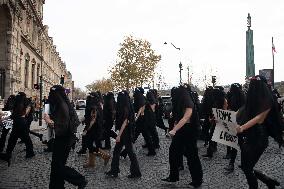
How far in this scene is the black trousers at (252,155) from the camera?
18.9ft

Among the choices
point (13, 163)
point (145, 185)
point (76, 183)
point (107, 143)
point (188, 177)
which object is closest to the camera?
point (76, 183)

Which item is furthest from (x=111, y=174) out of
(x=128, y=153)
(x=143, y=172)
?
(x=143, y=172)

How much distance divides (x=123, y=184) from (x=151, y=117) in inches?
189

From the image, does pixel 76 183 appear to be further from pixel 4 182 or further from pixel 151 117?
pixel 151 117

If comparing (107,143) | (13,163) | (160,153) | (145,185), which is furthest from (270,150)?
(13,163)

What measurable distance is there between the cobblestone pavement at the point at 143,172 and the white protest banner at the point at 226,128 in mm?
777

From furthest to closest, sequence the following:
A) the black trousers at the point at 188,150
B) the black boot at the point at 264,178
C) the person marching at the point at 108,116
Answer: the person marching at the point at 108,116 → the black trousers at the point at 188,150 → the black boot at the point at 264,178

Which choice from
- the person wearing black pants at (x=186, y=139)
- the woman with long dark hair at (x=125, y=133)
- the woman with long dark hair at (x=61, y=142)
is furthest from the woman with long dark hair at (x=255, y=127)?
the woman with long dark hair at (x=125, y=133)

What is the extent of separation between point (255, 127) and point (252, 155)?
40 cm

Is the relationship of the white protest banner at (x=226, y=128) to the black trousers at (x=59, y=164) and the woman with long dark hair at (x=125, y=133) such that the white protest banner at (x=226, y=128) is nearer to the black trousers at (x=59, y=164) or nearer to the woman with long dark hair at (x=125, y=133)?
the woman with long dark hair at (x=125, y=133)

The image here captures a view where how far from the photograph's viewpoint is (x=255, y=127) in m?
5.84

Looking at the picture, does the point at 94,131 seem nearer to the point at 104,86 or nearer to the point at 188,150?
the point at 188,150

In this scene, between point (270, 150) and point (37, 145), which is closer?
point (270, 150)

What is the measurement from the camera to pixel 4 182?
25.2 feet
